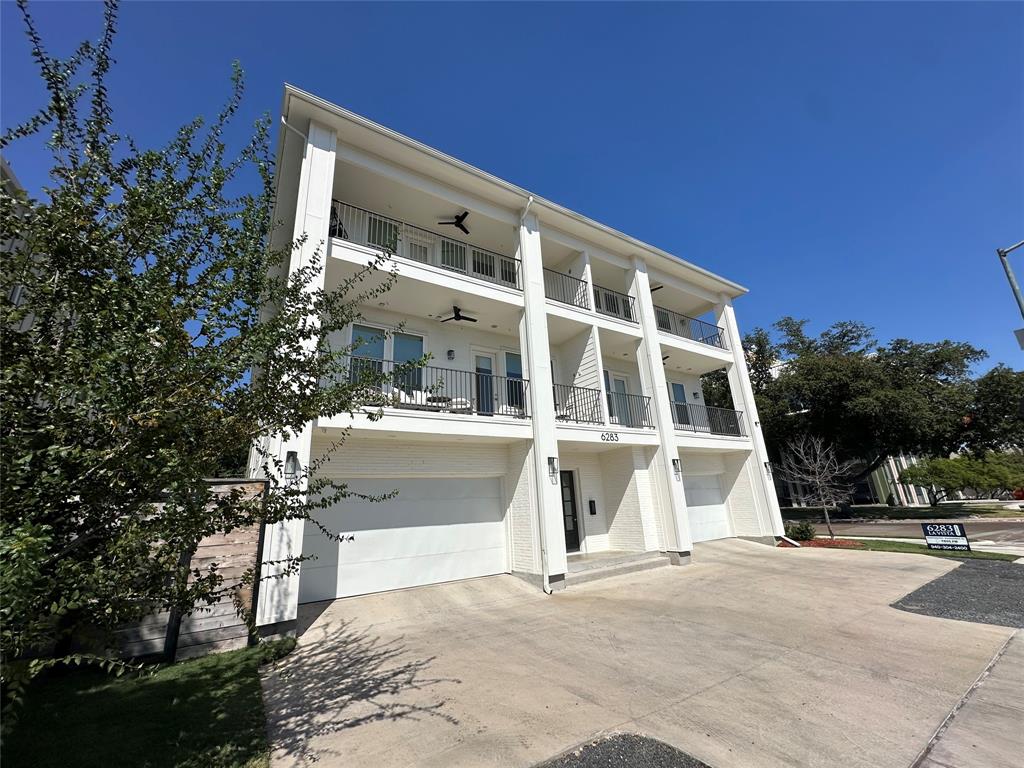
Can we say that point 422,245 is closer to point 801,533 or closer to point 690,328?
point 690,328

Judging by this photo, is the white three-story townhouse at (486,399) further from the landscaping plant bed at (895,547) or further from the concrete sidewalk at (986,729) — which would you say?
the concrete sidewalk at (986,729)

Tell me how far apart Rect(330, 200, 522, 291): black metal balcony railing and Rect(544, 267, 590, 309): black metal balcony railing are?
145 centimetres

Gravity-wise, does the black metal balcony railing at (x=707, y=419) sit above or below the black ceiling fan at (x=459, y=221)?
below

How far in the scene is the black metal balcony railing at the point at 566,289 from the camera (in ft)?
41.6

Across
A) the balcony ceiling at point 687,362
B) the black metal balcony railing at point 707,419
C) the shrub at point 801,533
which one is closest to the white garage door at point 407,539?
the balcony ceiling at point 687,362

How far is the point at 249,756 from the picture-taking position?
11.0 feet

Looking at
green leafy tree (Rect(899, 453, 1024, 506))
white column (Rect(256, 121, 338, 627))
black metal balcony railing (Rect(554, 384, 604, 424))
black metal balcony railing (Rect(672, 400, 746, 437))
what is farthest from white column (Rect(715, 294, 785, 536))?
green leafy tree (Rect(899, 453, 1024, 506))

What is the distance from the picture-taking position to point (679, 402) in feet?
52.3

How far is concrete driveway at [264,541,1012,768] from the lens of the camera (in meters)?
3.46

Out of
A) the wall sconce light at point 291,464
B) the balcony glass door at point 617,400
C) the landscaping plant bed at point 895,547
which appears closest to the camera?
the wall sconce light at point 291,464

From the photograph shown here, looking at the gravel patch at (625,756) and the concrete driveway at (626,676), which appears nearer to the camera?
the gravel patch at (625,756)

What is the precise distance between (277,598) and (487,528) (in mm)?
4837

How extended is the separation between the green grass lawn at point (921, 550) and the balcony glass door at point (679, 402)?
640cm

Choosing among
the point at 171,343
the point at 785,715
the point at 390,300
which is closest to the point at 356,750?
the point at 171,343
